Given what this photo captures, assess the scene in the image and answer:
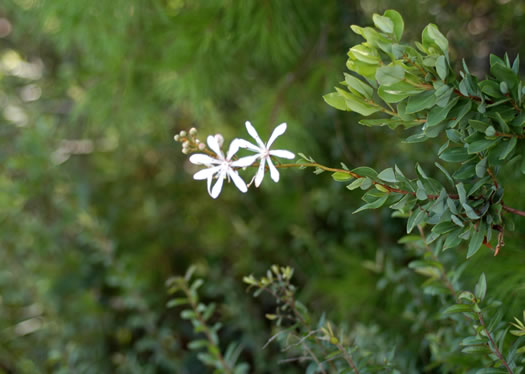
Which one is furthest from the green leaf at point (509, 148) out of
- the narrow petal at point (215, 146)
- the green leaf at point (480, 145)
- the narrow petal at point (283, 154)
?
the narrow petal at point (215, 146)

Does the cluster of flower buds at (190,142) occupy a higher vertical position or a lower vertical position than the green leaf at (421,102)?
higher

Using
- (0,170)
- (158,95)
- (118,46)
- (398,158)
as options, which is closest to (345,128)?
(398,158)

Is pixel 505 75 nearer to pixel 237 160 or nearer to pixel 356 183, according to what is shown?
pixel 356 183

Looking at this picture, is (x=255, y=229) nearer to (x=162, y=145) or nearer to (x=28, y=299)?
(x=162, y=145)

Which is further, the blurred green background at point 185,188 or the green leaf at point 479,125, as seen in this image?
the blurred green background at point 185,188

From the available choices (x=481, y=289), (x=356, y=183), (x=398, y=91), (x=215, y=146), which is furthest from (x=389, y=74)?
(x=481, y=289)

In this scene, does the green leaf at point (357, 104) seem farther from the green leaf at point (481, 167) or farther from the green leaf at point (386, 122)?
the green leaf at point (481, 167)
